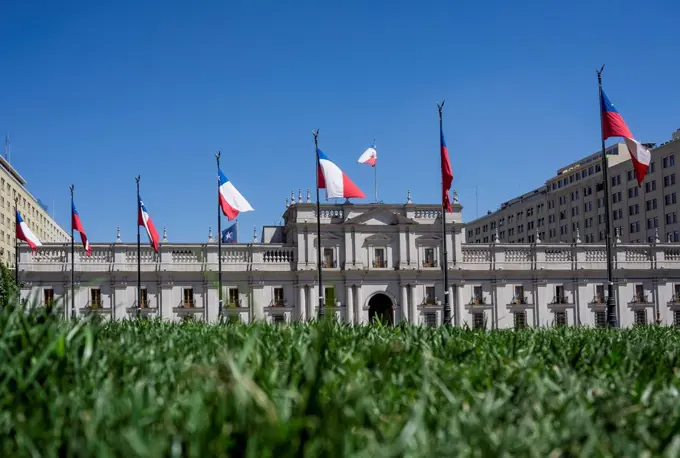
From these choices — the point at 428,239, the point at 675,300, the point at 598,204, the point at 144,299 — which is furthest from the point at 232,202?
the point at 598,204

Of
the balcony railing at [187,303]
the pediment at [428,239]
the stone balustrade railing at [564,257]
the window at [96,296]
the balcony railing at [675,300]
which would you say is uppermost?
the pediment at [428,239]

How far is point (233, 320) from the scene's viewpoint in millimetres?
8672

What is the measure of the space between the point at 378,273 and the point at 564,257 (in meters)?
18.6

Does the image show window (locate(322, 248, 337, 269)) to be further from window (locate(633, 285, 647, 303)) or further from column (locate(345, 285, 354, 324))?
window (locate(633, 285, 647, 303))

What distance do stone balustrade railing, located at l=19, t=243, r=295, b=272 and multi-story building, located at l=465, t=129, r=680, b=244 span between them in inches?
1126

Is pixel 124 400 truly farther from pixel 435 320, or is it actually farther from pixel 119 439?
pixel 435 320

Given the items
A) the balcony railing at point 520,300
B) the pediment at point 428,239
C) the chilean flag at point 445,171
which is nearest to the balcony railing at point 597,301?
the balcony railing at point 520,300

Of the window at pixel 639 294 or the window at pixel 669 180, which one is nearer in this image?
the window at pixel 639 294

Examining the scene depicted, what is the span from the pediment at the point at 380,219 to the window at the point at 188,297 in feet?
49.6

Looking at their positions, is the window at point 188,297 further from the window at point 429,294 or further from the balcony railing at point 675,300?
the balcony railing at point 675,300

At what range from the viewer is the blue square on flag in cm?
6644

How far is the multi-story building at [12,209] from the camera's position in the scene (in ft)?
278

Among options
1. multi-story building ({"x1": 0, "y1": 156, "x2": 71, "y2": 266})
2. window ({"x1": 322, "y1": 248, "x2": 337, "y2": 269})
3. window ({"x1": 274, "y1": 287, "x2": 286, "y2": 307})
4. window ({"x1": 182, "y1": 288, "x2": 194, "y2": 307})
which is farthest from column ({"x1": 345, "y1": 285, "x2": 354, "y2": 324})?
multi-story building ({"x1": 0, "y1": 156, "x2": 71, "y2": 266})

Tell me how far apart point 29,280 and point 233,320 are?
57.8m
